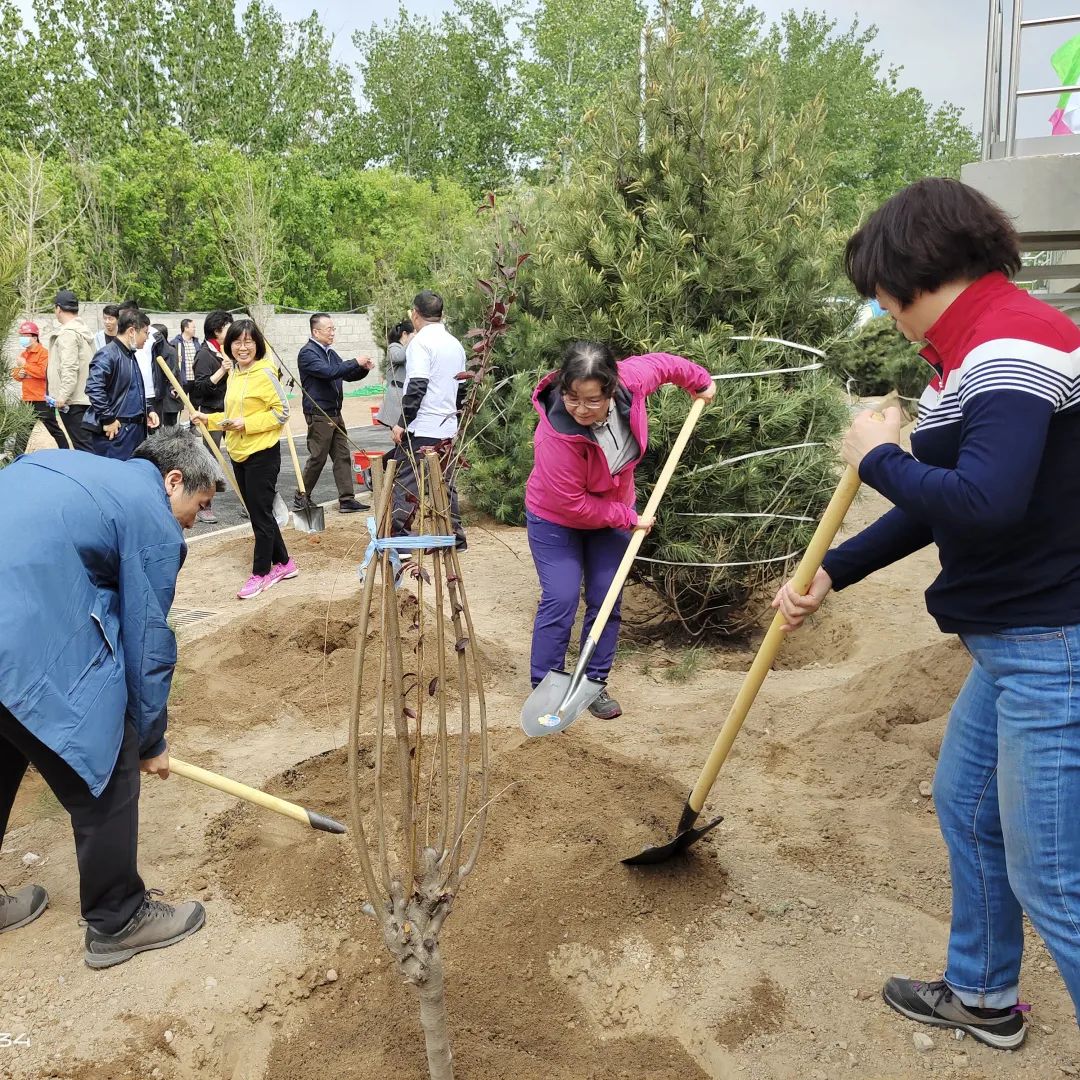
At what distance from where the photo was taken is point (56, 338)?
8344mm

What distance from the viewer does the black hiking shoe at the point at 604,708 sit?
440 centimetres

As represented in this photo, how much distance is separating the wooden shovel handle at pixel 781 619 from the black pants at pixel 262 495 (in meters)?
4.21

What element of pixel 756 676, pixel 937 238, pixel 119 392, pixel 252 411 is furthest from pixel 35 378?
pixel 937 238

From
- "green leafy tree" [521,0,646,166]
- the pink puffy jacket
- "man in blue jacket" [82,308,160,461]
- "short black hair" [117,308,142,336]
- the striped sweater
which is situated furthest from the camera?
"green leafy tree" [521,0,646,166]

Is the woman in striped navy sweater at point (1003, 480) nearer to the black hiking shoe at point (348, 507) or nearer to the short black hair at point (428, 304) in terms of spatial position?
the short black hair at point (428, 304)

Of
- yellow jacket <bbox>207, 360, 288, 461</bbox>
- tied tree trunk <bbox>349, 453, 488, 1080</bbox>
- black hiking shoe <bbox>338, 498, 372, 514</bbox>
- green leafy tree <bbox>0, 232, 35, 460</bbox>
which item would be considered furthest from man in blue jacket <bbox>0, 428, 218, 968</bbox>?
black hiking shoe <bbox>338, 498, 372, 514</bbox>

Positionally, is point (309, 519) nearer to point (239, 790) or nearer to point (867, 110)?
point (239, 790)

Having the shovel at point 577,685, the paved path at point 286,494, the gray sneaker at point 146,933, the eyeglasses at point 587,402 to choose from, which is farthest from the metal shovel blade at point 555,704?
the paved path at point 286,494

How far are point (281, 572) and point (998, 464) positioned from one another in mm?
5582

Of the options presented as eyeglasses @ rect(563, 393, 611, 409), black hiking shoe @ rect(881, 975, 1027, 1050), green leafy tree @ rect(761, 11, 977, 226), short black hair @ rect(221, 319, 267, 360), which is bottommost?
black hiking shoe @ rect(881, 975, 1027, 1050)

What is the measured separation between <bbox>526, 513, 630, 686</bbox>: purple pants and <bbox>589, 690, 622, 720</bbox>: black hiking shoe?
4.1 inches

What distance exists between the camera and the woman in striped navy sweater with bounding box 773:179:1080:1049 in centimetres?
166

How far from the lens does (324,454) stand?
27.0 feet

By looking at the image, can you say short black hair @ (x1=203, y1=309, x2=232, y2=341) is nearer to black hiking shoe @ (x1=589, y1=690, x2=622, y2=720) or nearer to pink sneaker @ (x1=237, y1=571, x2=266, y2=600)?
pink sneaker @ (x1=237, y1=571, x2=266, y2=600)
